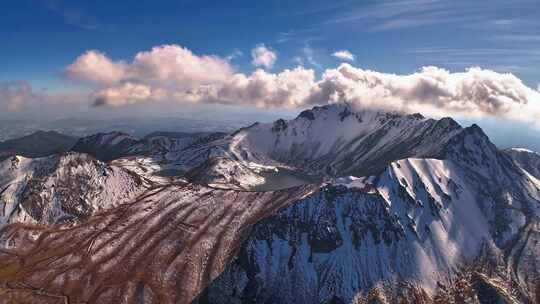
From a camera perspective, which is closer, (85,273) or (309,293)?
(309,293)

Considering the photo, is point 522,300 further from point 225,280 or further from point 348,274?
point 225,280

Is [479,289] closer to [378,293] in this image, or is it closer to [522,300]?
[522,300]

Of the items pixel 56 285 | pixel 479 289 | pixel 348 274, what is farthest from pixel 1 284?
pixel 479 289

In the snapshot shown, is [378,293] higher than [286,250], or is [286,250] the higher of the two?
[286,250]

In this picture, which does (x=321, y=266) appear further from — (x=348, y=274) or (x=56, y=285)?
(x=56, y=285)

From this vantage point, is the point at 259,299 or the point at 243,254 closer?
the point at 259,299

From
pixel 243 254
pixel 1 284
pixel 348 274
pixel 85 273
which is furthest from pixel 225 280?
pixel 1 284

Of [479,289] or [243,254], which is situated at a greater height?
[243,254]

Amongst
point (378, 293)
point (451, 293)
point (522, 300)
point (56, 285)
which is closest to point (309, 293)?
point (378, 293)
